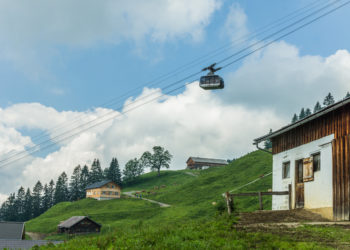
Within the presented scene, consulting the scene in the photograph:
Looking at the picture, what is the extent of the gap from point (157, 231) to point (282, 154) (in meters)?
12.7

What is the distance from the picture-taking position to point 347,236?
38.1 feet

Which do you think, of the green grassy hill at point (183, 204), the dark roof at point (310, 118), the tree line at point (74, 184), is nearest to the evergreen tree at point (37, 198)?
the tree line at point (74, 184)

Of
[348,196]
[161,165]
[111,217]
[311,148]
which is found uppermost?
[161,165]

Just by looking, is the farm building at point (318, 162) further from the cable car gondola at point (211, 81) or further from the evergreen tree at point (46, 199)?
the evergreen tree at point (46, 199)

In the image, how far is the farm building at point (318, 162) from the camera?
1716 centimetres

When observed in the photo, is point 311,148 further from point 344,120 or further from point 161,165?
point 161,165

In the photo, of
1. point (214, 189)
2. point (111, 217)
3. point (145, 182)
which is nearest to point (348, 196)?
point (214, 189)

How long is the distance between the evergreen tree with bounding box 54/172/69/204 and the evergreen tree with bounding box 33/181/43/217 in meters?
5.54

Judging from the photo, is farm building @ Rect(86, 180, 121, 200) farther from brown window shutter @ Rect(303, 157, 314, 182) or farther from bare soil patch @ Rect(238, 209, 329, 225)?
bare soil patch @ Rect(238, 209, 329, 225)

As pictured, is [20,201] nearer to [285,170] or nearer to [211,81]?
[285,170]

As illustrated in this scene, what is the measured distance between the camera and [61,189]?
121m

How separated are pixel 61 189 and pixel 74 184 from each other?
4485mm

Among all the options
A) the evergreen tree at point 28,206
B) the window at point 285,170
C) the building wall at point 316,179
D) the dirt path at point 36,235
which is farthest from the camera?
the evergreen tree at point 28,206

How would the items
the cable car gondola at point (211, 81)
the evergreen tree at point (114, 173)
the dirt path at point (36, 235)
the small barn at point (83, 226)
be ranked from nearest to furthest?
the cable car gondola at point (211, 81), the small barn at point (83, 226), the dirt path at point (36, 235), the evergreen tree at point (114, 173)
